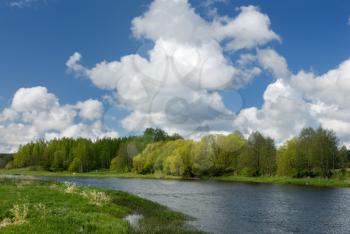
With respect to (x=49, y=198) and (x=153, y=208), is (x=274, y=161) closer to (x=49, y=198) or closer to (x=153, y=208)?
(x=153, y=208)

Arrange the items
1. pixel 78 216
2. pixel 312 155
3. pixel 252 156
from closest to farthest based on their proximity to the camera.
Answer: pixel 78 216 → pixel 312 155 → pixel 252 156

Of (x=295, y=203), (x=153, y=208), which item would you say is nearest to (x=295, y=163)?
(x=295, y=203)

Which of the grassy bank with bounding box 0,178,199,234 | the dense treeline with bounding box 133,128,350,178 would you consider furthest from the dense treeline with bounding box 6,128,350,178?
the grassy bank with bounding box 0,178,199,234

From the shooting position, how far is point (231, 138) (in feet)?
474

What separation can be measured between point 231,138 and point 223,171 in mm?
11674

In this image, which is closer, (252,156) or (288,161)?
(288,161)

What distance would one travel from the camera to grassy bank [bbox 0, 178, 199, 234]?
2442cm

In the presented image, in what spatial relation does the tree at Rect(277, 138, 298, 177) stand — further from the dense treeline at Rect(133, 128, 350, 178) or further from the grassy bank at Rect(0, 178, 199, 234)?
the grassy bank at Rect(0, 178, 199, 234)

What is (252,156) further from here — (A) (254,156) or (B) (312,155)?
(B) (312,155)

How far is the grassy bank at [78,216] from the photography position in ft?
80.1

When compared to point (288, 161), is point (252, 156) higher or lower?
higher

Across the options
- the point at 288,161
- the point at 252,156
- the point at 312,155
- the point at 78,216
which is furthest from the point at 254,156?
the point at 78,216

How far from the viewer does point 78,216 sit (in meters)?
28.9

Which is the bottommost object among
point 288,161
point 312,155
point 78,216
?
point 78,216
